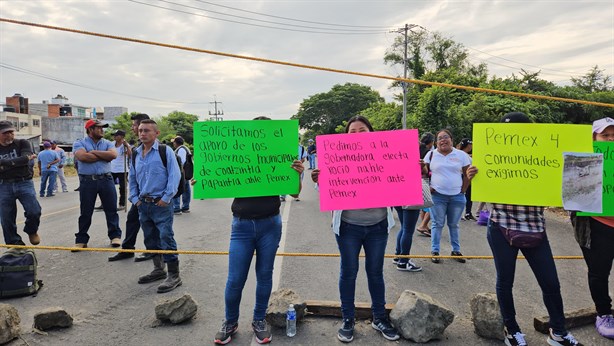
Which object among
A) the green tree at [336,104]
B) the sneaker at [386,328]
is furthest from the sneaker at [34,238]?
the green tree at [336,104]

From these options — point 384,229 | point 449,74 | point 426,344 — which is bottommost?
point 426,344

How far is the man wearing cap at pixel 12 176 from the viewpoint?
5156mm

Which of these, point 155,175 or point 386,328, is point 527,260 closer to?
point 386,328

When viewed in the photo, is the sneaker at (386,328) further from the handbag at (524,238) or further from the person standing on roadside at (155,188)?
the person standing on roadside at (155,188)

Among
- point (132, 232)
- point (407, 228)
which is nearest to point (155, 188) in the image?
point (132, 232)

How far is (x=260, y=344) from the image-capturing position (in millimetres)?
3041

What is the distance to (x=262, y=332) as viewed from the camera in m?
3.08

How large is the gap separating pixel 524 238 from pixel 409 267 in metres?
2.28

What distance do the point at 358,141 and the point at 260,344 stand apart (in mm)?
1930

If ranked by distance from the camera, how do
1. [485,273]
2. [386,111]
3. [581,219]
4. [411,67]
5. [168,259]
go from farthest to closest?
[411,67] → [386,111] → [485,273] → [168,259] → [581,219]

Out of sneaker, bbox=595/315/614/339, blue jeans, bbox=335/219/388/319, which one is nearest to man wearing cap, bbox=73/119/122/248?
blue jeans, bbox=335/219/388/319

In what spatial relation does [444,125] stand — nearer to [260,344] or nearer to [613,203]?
[613,203]

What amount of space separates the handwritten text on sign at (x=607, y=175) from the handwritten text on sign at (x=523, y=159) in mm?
305

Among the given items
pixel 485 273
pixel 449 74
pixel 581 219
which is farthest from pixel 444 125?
pixel 581 219
